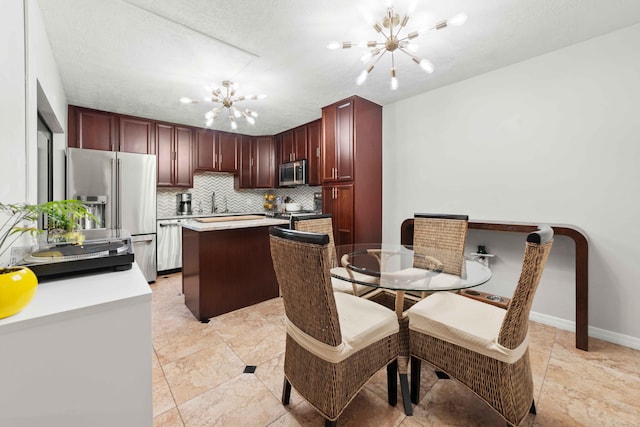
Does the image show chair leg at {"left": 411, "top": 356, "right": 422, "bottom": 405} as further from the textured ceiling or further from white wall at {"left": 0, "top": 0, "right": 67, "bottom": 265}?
the textured ceiling

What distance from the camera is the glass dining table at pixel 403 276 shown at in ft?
4.91

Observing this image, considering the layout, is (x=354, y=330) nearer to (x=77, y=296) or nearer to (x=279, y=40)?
(x=77, y=296)

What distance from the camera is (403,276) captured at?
1706 mm

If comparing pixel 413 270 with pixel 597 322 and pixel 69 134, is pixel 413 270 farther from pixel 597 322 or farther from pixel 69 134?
pixel 69 134

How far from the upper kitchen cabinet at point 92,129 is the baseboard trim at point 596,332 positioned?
219 inches

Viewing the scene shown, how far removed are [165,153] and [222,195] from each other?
1298 mm

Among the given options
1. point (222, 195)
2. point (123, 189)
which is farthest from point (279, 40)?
point (222, 195)

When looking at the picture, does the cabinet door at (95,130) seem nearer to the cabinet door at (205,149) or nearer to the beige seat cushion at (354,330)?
the cabinet door at (205,149)

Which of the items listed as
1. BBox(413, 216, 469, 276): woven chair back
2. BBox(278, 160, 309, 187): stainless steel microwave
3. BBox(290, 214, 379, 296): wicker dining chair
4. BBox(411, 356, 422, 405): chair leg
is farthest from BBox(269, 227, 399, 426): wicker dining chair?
BBox(278, 160, 309, 187): stainless steel microwave

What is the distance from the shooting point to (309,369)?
4.33 ft

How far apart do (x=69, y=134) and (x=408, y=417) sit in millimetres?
4816

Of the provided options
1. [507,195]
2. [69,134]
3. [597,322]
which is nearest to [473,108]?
[507,195]

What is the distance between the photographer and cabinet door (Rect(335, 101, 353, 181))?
3.37m

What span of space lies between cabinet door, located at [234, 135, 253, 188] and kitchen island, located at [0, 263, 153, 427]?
173 inches
